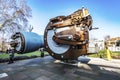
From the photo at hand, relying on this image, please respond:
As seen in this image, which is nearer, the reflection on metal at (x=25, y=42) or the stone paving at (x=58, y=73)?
the stone paving at (x=58, y=73)

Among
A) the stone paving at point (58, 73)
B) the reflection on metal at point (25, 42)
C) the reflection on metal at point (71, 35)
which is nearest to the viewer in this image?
the stone paving at point (58, 73)

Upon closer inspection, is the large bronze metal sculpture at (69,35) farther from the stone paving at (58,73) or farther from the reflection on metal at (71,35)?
the stone paving at (58,73)

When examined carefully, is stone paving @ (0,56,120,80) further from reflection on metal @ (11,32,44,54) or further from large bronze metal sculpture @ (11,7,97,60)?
reflection on metal @ (11,32,44,54)

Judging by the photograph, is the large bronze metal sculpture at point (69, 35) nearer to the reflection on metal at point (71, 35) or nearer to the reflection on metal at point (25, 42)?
the reflection on metal at point (71, 35)

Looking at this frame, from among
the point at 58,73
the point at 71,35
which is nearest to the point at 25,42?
the point at 71,35

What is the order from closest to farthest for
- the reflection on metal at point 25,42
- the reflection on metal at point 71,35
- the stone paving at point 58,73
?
the stone paving at point 58,73, the reflection on metal at point 71,35, the reflection on metal at point 25,42

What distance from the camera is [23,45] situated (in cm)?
902

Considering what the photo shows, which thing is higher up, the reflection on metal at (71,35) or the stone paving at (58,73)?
the reflection on metal at (71,35)

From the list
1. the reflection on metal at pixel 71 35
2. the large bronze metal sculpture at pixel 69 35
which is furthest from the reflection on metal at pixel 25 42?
the reflection on metal at pixel 71 35

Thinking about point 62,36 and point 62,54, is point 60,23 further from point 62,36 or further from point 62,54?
point 62,54

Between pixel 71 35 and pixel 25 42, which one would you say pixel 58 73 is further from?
pixel 25 42

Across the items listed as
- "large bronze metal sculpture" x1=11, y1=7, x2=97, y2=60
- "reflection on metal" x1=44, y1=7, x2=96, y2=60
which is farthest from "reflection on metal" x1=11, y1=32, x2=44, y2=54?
"reflection on metal" x1=44, y1=7, x2=96, y2=60

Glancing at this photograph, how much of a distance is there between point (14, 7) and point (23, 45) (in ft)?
59.1

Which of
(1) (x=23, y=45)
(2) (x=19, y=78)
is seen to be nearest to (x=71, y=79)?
(2) (x=19, y=78)
